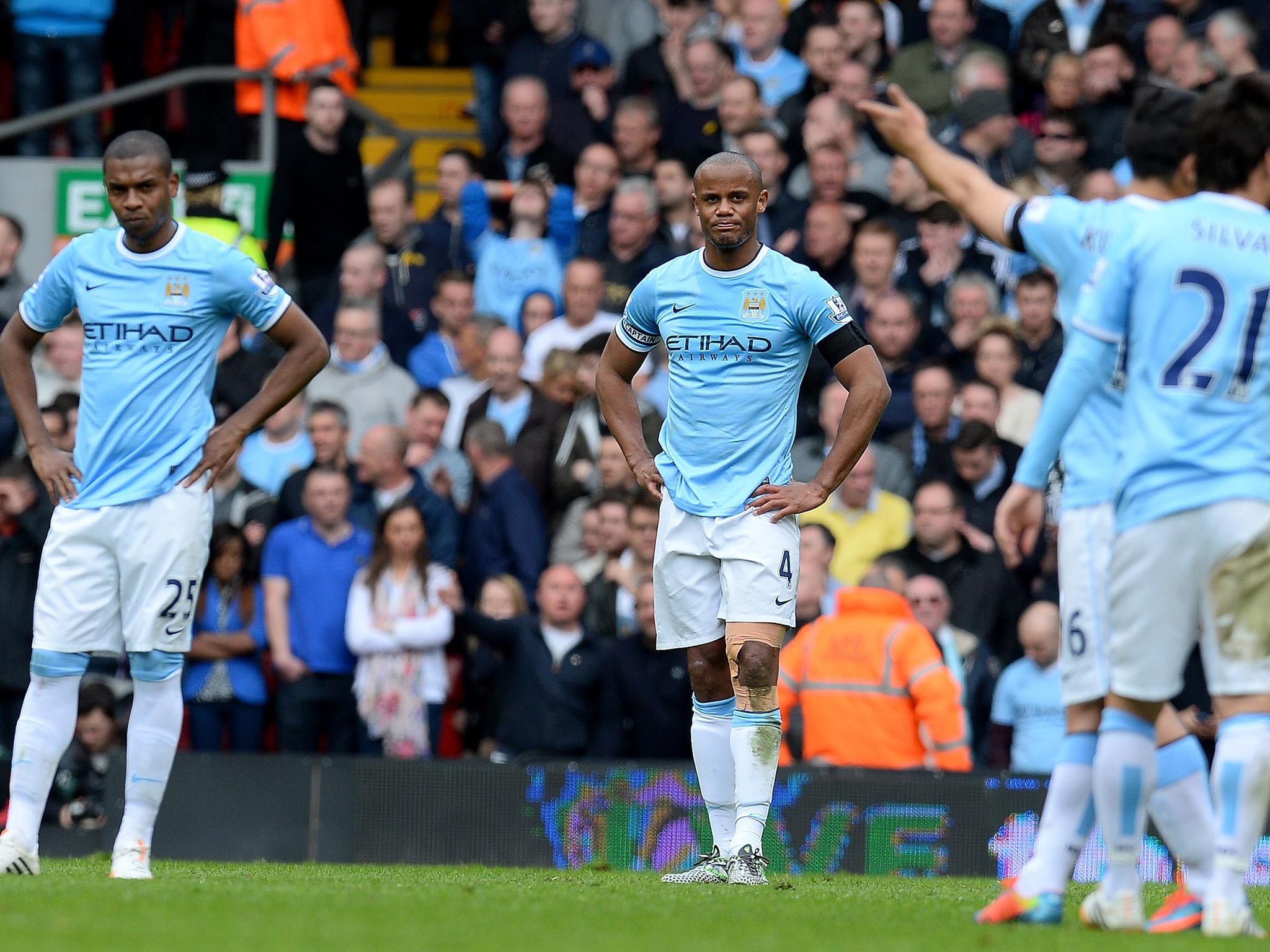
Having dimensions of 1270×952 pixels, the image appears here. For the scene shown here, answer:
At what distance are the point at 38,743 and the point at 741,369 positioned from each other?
10.4 feet

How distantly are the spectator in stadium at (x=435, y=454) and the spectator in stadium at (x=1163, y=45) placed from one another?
5.74 meters

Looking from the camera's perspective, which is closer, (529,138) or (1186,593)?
(1186,593)

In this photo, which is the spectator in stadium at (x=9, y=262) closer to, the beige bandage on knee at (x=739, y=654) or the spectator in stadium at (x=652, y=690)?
the spectator in stadium at (x=652, y=690)

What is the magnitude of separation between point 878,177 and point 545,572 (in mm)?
4851

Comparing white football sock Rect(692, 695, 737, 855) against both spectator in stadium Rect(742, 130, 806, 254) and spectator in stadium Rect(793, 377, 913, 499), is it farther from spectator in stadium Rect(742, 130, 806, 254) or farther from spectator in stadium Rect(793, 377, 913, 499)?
spectator in stadium Rect(742, 130, 806, 254)

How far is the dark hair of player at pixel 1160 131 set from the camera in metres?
6.10

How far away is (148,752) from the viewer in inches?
309

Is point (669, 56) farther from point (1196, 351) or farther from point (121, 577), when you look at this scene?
point (1196, 351)

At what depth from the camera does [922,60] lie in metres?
15.6

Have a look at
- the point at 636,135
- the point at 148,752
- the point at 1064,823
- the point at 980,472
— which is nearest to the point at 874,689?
the point at 980,472

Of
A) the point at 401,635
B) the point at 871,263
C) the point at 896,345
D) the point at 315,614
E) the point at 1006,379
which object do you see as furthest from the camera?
the point at 871,263

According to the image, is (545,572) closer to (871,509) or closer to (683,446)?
(871,509)

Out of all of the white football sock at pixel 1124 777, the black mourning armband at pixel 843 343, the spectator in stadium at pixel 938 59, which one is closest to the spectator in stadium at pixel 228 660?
the black mourning armband at pixel 843 343

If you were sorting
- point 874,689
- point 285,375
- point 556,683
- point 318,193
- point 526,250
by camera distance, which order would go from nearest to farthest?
point 285,375
point 874,689
point 556,683
point 526,250
point 318,193
